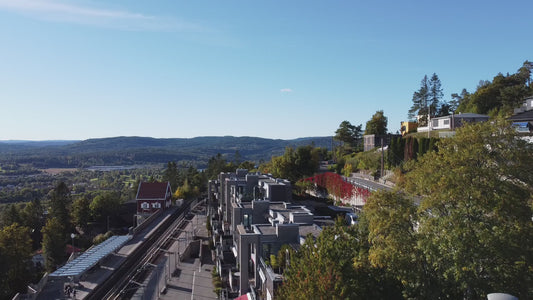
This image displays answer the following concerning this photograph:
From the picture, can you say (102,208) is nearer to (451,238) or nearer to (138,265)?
(138,265)

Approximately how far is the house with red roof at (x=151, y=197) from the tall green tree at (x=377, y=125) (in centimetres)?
3618

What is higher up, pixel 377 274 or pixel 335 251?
pixel 335 251

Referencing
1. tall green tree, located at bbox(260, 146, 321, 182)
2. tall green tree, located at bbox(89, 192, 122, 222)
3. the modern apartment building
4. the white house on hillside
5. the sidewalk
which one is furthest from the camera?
tall green tree, located at bbox(89, 192, 122, 222)

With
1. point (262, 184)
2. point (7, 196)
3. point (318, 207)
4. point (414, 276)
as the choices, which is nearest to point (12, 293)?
point (262, 184)

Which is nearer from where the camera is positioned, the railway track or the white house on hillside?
the railway track

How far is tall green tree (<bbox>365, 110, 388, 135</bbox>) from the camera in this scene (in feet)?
209

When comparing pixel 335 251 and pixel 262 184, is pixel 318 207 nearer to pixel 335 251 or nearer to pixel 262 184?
pixel 262 184

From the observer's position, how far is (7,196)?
11862 centimetres

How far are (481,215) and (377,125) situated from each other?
5396 centimetres

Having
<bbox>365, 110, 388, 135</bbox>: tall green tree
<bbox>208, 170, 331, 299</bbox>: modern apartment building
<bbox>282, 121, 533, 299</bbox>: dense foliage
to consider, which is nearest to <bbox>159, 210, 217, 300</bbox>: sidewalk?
<bbox>208, 170, 331, 299</bbox>: modern apartment building

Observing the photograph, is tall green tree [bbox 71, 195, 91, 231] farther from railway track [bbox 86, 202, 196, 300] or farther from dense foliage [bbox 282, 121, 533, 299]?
dense foliage [bbox 282, 121, 533, 299]

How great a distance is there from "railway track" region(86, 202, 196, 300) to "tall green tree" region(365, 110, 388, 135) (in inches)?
1405

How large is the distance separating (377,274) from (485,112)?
156 feet

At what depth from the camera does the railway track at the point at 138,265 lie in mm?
→ 24984
